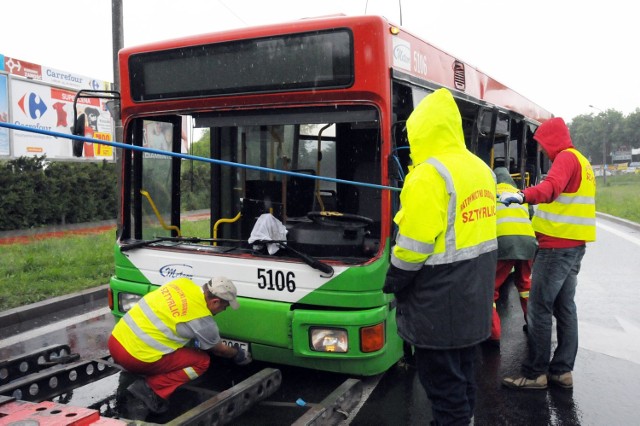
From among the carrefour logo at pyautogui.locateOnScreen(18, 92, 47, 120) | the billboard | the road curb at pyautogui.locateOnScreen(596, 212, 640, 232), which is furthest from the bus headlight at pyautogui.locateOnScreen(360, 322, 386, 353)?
the road curb at pyautogui.locateOnScreen(596, 212, 640, 232)

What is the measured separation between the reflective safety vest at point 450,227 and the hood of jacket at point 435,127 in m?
0.09

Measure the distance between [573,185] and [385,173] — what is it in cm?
143

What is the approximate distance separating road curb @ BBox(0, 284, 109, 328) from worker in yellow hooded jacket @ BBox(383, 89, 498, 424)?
5122mm

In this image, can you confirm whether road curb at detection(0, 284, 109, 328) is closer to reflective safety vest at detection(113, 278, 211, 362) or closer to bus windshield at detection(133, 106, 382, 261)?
bus windshield at detection(133, 106, 382, 261)

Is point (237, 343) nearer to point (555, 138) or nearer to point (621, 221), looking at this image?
point (555, 138)

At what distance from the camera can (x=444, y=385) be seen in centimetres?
298

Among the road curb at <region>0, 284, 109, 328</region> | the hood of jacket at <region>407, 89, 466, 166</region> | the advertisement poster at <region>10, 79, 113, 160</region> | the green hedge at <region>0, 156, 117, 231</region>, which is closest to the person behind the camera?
the hood of jacket at <region>407, 89, 466, 166</region>

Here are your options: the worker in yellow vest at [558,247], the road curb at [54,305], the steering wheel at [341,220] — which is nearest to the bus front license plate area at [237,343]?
the steering wheel at [341,220]

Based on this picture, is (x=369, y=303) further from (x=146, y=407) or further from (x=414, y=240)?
(x=146, y=407)

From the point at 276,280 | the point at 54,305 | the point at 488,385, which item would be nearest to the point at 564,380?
the point at 488,385

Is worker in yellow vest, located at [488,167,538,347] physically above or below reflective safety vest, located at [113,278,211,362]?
above

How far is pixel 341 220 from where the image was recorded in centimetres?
420

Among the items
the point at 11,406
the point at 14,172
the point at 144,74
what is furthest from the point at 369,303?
the point at 14,172

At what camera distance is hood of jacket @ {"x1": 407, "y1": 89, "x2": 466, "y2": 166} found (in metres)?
2.95
